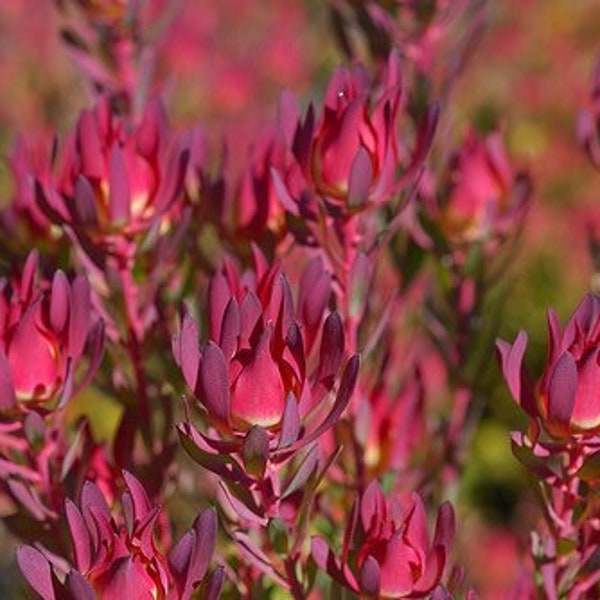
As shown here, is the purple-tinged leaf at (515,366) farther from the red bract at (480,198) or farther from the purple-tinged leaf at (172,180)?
the red bract at (480,198)

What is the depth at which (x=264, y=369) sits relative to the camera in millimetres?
790

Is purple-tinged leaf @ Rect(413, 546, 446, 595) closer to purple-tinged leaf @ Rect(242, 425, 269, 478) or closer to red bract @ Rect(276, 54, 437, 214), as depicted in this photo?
purple-tinged leaf @ Rect(242, 425, 269, 478)

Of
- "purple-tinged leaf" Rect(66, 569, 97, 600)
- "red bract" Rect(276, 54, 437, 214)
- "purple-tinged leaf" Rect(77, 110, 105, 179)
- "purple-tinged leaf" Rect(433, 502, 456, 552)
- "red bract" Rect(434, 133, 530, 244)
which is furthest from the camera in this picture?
"red bract" Rect(434, 133, 530, 244)

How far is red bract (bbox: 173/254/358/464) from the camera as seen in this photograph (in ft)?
2.55

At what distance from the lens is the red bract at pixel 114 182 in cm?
100

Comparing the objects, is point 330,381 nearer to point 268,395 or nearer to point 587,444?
point 268,395

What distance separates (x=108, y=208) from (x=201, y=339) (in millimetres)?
152

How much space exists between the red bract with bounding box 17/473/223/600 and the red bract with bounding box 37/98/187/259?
0.28m

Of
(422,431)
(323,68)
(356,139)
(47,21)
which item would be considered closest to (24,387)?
(356,139)

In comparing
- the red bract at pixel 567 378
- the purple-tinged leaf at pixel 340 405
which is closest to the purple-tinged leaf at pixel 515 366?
the red bract at pixel 567 378

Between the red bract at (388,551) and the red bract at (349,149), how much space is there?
0.23 m

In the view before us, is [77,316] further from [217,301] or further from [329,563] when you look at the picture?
[329,563]

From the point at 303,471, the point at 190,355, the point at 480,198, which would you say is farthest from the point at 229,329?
the point at 480,198

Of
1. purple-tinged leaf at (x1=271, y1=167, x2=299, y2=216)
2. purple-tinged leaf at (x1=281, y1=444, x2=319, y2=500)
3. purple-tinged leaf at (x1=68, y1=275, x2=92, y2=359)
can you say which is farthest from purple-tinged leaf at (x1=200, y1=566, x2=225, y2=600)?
purple-tinged leaf at (x1=271, y1=167, x2=299, y2=216)
